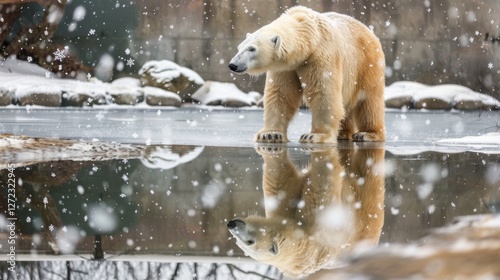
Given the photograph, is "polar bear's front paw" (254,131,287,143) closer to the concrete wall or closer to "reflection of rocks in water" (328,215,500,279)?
"reflection of rocks in water" (328,215,500,279)

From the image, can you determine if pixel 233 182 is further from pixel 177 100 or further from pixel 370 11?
pixel 370 11

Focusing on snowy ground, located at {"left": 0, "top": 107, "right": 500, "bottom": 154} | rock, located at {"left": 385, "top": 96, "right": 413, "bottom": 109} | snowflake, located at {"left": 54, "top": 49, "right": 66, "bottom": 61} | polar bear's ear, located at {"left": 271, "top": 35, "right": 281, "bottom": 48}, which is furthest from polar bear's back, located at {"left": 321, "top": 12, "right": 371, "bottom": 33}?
snowflake, located at {"left": 54, "top": 49, "right": 66, "bottom": 61}

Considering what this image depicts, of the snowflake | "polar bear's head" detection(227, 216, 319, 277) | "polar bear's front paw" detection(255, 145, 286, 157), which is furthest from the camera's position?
the snowflake

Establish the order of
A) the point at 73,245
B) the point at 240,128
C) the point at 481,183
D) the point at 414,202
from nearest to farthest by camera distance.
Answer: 1. the point at 73,245
2. the point at 414,202
3. the point at 481,183
4. the point at 240,128

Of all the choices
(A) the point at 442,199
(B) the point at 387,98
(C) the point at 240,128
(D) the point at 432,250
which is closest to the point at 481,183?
(A) the point at 442,199

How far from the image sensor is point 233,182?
9.77 feet

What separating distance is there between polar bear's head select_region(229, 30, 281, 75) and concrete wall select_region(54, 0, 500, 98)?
24.6 feet

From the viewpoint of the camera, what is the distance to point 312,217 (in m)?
2.15

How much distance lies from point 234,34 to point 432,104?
3.25 meters

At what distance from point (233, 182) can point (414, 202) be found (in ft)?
2.56

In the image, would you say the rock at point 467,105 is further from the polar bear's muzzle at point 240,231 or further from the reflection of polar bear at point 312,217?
the polar bear's muzzle at point 240,231

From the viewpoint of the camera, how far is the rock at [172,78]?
11484mm

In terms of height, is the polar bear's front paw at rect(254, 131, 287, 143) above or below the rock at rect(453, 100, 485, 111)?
below

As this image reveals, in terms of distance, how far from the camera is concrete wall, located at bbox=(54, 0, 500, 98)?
1202cm
